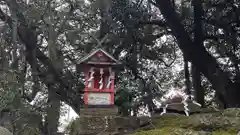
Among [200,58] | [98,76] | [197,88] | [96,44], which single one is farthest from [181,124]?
[197,88]

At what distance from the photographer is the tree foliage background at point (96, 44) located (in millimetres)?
5816

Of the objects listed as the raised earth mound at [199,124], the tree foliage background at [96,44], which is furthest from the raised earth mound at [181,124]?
the tree foliage background at [96,44]

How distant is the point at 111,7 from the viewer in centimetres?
639

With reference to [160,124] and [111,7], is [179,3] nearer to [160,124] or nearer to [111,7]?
[111,7]

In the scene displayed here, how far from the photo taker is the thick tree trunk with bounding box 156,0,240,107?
6305mm

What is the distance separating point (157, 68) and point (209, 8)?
1870 millimetres

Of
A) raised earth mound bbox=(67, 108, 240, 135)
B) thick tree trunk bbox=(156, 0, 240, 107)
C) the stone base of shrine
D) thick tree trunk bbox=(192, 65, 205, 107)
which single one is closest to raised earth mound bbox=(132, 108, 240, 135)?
raised earth mound bbox=(67, 108, 240, 135)

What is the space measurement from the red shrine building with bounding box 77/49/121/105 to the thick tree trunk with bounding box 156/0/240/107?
3.18 m

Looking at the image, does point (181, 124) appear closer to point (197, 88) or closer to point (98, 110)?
point (98, 110)

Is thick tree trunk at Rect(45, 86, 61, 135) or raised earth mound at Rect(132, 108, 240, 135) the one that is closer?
raised earth mound at Rect(132, 108, 240, 135)

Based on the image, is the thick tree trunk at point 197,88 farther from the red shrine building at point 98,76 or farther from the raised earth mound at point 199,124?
the red shrine building at point 98,76

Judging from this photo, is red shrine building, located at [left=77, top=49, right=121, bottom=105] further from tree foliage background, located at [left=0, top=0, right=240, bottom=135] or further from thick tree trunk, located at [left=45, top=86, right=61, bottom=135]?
thick tree trunk, located at [left=45, top=86, right=61, bottom=135]

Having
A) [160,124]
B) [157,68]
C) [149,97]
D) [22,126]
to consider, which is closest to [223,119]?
[160,124]

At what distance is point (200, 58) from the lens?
657 centimetres
